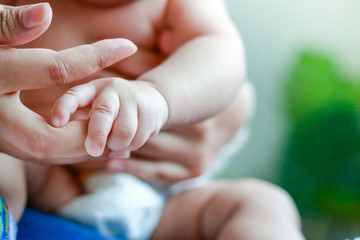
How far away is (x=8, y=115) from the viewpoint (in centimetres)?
29

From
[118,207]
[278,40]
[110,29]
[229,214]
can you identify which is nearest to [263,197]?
[229,214]

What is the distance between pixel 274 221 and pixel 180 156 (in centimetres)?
16

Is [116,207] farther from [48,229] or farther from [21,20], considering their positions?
[21,20]

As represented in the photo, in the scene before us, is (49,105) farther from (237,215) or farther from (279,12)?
(279,12)

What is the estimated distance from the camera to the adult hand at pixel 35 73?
278 mm

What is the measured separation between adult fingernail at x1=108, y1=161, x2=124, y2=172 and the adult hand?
218 millimetres

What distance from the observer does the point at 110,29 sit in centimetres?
43

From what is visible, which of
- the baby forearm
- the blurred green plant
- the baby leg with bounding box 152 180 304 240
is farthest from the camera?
the blurred green plant

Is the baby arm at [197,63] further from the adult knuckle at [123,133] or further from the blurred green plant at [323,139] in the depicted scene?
the blurred green plant at [323,139]

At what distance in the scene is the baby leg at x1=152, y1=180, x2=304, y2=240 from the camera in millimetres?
484

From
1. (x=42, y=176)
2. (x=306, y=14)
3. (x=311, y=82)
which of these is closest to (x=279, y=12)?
(x=306, y=14)

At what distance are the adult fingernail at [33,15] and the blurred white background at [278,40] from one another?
2.15 feet

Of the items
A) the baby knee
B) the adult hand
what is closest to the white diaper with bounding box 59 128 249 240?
the baby knee

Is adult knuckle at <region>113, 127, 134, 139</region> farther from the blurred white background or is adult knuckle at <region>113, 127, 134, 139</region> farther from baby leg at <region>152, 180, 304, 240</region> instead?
the blurred white background
